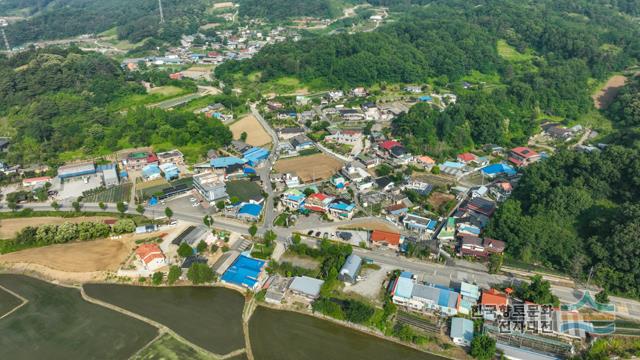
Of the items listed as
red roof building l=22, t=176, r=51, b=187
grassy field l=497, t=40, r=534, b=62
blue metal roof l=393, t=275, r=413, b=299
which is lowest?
red roof building l=22, t=176, r=51, b=187

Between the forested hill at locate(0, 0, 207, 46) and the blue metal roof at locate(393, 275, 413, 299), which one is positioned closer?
the blue metal roof at locate(393, 275, 413, 299)

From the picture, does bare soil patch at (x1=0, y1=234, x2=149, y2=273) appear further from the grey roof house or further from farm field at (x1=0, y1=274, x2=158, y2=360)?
the grey roof house

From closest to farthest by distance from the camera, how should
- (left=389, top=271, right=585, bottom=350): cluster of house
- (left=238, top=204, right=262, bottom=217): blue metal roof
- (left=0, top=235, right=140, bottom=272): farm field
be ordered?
(left=389, top=271, right=585, bottom=350): cluster of house, (left=0, top=235, right=140, bottom=272): farm field, (left=238, top=204, right=262, bottom=217): blue metal roof

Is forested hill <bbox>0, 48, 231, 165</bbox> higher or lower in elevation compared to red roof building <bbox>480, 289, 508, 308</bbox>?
higher

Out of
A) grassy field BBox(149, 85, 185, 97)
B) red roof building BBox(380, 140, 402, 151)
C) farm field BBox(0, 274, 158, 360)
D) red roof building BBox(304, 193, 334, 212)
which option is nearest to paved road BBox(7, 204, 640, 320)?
red roof building BBox(304, 193, 334, 212)

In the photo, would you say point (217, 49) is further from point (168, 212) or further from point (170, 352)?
point (170, 352)

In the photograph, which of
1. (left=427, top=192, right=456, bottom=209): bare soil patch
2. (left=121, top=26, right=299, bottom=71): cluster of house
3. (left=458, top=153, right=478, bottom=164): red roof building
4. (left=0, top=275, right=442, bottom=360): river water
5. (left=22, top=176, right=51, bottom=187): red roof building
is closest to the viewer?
(left=0, top=275, right=442, bottom=360): river water

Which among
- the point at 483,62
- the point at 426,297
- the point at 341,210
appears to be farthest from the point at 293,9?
the point at 426,297

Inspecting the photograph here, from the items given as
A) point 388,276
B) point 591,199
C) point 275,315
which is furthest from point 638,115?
point 275,315

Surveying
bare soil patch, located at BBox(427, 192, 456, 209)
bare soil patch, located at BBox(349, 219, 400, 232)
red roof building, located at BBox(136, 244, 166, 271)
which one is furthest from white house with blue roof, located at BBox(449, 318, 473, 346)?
red roof building, located at BBox(136, 244, 166, 271)
